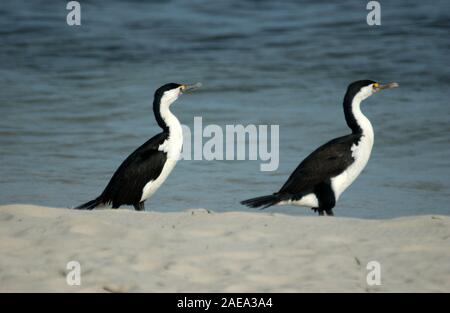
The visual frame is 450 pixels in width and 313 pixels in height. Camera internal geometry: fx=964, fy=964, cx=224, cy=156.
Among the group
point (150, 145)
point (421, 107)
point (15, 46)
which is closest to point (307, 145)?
point (421, 107)

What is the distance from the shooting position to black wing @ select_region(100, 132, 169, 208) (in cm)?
858

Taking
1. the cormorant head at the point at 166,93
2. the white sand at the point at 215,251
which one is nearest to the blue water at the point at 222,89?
the cormorant head at the point at 166,93

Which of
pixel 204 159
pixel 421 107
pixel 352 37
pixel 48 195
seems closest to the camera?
pixel 48 195

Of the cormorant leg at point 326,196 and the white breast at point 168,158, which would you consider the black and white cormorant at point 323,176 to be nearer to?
the cormorant leg at point 326,196

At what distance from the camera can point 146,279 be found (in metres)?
5.53

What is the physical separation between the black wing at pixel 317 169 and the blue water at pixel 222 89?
2.10 feet

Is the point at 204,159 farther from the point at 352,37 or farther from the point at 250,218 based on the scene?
the point at 352,37

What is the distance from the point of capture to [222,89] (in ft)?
47.6

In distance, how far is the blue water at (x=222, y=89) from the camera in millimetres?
9875

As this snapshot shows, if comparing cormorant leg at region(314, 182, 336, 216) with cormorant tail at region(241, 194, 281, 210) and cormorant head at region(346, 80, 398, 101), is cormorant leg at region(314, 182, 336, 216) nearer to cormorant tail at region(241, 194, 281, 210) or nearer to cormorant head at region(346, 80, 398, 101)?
cormorant tail at region(241, 194, 281, 210)

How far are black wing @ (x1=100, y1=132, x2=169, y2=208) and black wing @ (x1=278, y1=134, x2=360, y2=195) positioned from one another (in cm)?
118

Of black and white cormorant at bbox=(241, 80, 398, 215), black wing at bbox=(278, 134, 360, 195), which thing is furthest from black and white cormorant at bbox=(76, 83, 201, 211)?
black wing at bbox=(278, 134, 360, 195)

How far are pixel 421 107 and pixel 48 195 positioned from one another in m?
5.68

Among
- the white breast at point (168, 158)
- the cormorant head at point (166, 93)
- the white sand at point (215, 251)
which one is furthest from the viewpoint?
the cormorant head at point (166, 93)
